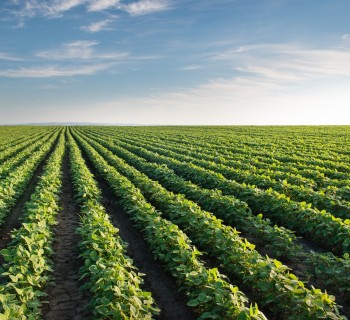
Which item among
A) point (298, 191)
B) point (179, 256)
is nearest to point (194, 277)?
point (179, 256)

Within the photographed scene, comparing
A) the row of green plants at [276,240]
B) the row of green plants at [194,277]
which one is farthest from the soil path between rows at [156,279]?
the row of green plants at [276,240]

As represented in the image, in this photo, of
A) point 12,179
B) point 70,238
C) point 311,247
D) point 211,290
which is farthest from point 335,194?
point 12,179

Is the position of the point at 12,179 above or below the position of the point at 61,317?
Answer: above

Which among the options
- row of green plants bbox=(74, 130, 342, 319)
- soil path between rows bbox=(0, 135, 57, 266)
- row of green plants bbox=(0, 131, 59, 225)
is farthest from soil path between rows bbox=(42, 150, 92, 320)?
row of green plants bbox=(74, 130, 342, 319)

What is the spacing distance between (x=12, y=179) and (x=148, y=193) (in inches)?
207

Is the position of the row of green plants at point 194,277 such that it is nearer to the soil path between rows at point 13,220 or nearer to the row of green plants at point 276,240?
the row of green plants at point 276,240

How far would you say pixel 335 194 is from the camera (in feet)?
35.2

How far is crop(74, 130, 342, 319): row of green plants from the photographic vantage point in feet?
15.2

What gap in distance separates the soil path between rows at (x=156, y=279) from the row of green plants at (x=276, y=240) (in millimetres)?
2358

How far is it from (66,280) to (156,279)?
1.70m

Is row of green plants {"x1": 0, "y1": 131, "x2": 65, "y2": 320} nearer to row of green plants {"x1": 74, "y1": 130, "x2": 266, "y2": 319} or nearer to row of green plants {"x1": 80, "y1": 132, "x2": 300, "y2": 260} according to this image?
row of green plants {"x1": 74, "y1": 130, "x2": 266, "y2": 319}

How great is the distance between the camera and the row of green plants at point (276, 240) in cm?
593

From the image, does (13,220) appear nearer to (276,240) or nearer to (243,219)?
(243,219)

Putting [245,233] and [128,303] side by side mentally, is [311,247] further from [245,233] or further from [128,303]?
[128,303]
